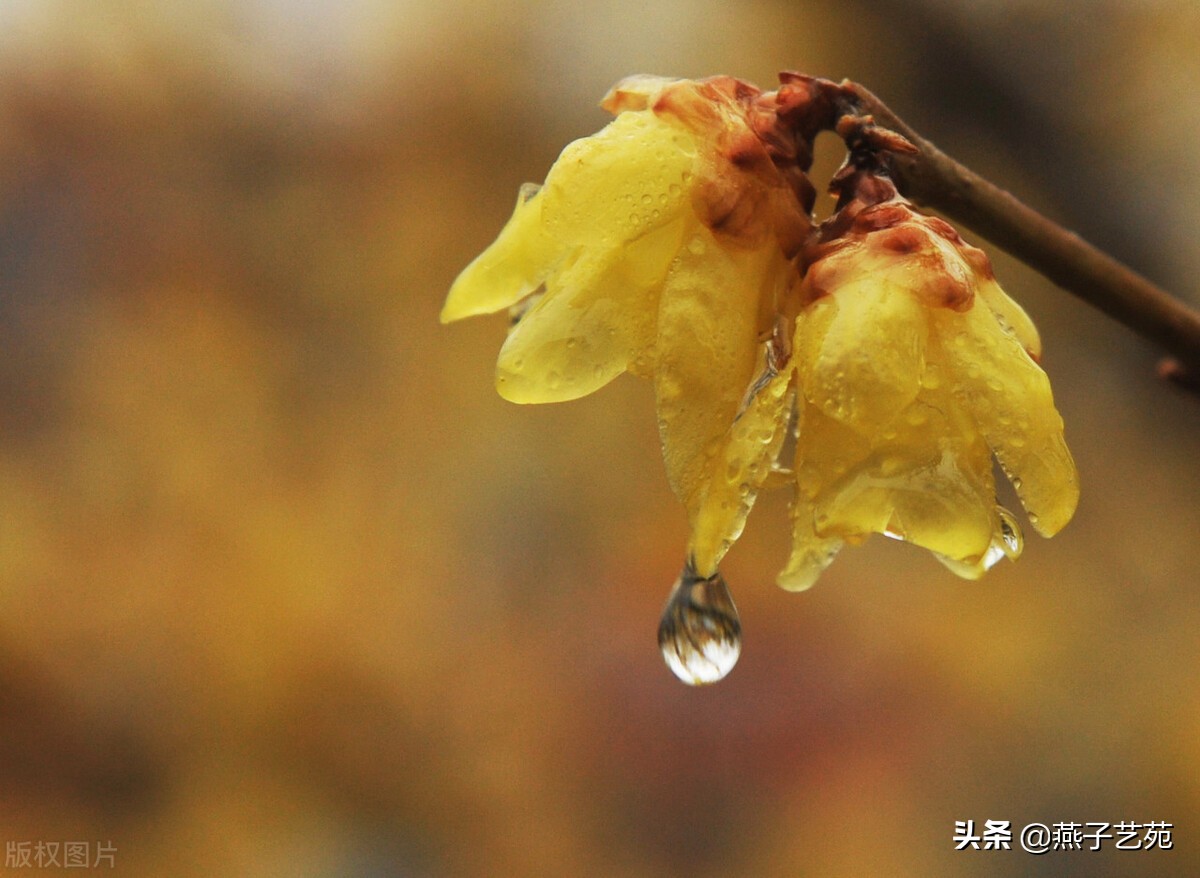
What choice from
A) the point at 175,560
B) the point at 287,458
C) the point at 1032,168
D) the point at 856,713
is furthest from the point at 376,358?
the point at 1032,168

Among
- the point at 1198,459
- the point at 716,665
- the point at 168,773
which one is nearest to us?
the point at 716,665

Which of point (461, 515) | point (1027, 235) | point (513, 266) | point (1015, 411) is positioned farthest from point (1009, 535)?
point (461, 515)

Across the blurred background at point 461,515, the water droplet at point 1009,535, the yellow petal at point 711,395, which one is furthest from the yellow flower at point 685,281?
the blurred background at point 461,515

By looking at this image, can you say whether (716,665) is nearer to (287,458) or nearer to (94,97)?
(287,458)

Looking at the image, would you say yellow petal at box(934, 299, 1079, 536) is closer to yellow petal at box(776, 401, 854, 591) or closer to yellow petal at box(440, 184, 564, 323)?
yellow petal at box(776, 401, 854, 591)

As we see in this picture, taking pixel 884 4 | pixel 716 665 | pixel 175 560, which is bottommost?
pixel 716 665

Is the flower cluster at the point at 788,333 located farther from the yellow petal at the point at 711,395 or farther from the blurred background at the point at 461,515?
the blurred background at the point at 461,515

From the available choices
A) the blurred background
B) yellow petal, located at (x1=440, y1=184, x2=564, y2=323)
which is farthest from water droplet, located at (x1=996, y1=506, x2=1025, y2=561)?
the blurred background
